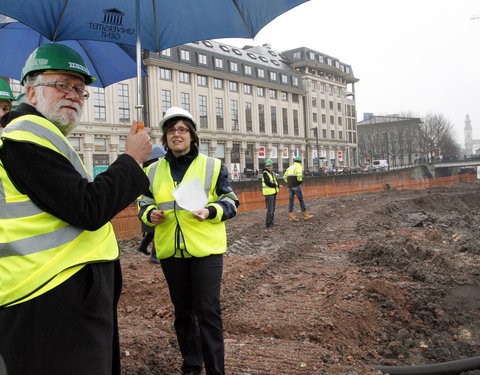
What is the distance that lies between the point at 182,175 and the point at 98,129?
44807mm

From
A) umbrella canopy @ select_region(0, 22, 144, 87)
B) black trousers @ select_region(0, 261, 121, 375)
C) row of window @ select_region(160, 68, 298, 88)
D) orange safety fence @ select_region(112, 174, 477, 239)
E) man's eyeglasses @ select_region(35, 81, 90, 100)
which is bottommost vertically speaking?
orange safety fence @ select_region(112, 174, 477, 239)

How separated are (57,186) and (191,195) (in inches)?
57.0

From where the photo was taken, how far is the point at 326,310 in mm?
5281

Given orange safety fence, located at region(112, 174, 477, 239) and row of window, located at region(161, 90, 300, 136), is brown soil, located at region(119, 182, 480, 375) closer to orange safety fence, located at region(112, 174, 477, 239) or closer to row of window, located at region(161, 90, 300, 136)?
orange safety fence, located at region(112, 174, 477, 239)

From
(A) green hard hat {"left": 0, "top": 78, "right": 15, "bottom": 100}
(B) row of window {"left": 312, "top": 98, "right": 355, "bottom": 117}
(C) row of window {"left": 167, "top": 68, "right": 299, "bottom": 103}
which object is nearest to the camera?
(A) green hard hat {"left": 0, "top": 78, "right": 15, "bottom": 100}

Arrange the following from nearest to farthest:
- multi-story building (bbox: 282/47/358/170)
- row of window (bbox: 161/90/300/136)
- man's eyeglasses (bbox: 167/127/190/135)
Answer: man's eyeglasses (bbox: 167/127/190/135), row of window (bbox: 161/90/300/136), multi-story building (bbox: 282/47/358/170)

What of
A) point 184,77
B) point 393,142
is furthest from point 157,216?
point 393,142

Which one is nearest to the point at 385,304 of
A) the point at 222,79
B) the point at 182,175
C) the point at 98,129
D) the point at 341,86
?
the point at 182,175

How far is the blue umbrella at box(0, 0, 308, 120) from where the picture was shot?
2.92m

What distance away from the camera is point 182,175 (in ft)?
10.8

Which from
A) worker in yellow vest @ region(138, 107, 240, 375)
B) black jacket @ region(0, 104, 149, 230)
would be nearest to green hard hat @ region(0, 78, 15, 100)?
worker in yellow vest @ region(138, 107, 240, 375)

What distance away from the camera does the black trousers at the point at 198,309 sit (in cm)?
295

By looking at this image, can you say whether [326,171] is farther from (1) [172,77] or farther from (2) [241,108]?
(1) [172,77]

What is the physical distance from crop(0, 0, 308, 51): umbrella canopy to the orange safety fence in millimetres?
9655
